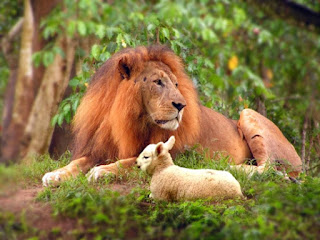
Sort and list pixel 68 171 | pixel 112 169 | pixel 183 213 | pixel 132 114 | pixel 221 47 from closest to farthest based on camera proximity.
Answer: pixel 183 213, pixel 112 169, pixel 68 171, pixel 132 114, pixel 221 47

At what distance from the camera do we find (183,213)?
363 centimetres

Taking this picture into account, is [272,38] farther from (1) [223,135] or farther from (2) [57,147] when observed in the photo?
(2) [57,147]

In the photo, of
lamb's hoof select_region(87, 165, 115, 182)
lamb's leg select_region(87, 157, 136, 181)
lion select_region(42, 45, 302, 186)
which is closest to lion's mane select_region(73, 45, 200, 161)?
lion select_region(42, 45, 302, 186)

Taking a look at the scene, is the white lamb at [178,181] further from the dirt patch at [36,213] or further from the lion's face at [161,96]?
the dirt patch at [36,213]

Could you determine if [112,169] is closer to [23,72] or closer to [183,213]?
[183,213]

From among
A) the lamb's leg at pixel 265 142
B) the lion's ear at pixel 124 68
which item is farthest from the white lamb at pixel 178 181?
the lamb's leg at pixel 265 142

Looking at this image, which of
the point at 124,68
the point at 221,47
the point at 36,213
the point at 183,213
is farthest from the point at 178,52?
the point at 36,213

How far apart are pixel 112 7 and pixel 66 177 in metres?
1.92

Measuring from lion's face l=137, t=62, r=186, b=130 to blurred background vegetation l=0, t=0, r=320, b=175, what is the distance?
23.6 inches

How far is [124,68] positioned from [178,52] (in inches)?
61.5

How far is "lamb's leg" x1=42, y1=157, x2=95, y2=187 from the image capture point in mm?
4395

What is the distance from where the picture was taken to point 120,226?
3340 mm

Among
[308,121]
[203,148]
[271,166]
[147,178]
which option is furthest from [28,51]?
[308,121]

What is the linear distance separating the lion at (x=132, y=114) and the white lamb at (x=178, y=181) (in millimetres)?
604
